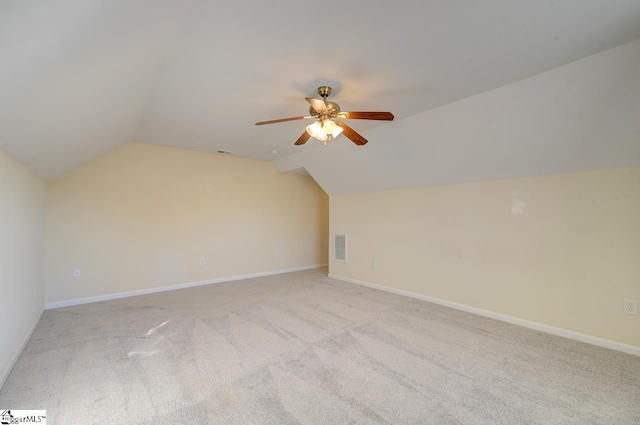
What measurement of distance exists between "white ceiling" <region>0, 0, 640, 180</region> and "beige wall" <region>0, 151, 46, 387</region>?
26 centimetres

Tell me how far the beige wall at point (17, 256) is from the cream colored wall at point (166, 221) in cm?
53

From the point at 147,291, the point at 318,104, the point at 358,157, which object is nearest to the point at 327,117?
the point at 318,104

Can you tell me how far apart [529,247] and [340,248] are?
10.5ft

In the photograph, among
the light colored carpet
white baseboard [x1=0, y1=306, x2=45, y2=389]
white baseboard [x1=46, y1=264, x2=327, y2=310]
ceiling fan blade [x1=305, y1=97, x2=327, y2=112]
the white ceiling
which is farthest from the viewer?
white baseboard [x1=46, y1=264, x2=327, y2=310]

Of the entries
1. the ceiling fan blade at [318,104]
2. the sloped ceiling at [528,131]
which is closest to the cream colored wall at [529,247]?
the sloped ceiling at [528,131]

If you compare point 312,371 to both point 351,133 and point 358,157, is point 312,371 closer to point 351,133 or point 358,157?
point 351,133

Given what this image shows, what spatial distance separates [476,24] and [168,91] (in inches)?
105

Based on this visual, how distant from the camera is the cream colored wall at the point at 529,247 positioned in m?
2.56

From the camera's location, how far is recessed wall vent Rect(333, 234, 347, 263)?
545 centimetres

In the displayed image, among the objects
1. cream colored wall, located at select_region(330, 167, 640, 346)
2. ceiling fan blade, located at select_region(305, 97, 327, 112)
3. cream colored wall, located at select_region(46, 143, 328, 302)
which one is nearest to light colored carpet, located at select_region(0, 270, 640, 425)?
cream colored wall, located at select_region(330, 167, 640, 346)

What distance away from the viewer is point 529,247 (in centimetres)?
312

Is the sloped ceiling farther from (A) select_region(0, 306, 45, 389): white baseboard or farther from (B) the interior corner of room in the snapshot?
(A) select_region(0, 306, 45, 389): white baseboard

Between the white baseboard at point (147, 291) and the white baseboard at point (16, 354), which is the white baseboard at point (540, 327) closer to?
the white baseboard at point (147, 291)

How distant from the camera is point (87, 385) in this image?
1981 millimetres
